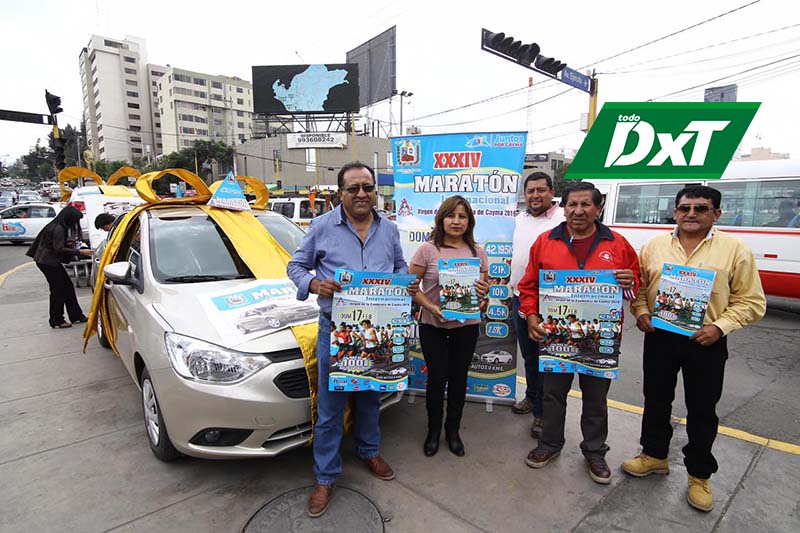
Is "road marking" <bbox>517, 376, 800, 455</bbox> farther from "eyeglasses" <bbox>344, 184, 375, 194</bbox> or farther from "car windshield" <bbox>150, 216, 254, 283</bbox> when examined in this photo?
"car windshield" <bbox>150, 216, 254, 283</bbox>

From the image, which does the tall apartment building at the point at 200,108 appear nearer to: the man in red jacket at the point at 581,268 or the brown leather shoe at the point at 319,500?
the man in red jacket at the point at 581,268

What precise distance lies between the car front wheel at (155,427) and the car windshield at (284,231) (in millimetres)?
1594

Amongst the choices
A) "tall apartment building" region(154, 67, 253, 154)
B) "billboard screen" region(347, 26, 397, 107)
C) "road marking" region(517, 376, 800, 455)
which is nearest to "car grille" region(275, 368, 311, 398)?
"road marking" region(517, 376, 800, 455)

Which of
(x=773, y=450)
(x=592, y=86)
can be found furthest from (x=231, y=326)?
(x=592, y=86)

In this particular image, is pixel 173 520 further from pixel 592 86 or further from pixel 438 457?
pixel 592 86

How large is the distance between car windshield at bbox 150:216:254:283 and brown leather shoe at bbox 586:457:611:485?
2.84m

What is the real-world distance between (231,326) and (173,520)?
113 centimetres

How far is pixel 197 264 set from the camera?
3.65 metres

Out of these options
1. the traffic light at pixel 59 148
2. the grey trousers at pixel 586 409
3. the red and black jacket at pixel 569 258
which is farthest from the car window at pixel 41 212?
the grey trousers at pixel 586 409

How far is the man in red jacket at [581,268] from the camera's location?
2.74 meters

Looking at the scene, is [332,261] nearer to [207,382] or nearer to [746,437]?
[207,382]

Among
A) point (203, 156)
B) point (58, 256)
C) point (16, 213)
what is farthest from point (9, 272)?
point (203, 156)

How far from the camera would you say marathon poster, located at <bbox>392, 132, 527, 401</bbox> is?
12.0 ft

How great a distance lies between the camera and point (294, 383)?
2.73m
